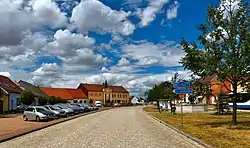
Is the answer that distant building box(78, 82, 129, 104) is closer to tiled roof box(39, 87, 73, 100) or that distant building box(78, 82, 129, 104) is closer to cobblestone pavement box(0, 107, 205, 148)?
tiled roof box(39, 87, 73, 100)

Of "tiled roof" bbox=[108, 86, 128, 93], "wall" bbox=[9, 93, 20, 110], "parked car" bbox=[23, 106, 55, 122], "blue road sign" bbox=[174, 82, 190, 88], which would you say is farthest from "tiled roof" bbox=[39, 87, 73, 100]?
"blue road sign" bbox=[174, 82, 190, 88]

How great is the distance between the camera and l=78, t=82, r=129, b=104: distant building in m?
155

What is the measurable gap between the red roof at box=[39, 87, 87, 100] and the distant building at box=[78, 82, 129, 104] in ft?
20.6

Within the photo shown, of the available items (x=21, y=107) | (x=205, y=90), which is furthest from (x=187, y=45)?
(x=21, y=107)

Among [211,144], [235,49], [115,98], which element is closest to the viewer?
[211,144]

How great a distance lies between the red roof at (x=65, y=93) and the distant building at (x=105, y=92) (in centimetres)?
629

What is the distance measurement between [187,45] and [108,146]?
1253 centimetres

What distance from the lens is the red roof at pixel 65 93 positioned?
406 feet

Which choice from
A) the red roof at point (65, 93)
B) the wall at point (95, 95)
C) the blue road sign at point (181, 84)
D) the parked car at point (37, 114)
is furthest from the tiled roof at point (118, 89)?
the blue road sign at point (181, 84)

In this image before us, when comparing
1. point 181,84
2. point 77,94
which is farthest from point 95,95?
point 181,84

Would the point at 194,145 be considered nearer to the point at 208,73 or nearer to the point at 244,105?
the point at 208,73

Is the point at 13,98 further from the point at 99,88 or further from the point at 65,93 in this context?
the point at 99,88

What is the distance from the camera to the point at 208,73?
2405cm

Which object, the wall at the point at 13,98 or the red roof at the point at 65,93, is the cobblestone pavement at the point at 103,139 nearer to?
the wall at the point at 13,98
